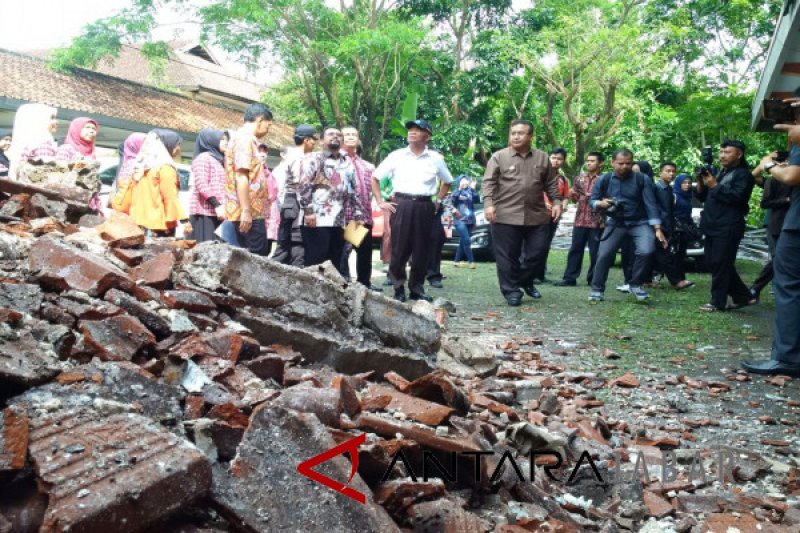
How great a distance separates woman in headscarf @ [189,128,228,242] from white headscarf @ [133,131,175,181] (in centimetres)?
36

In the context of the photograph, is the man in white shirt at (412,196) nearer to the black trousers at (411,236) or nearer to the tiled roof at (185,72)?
the black trousers at (411,236)

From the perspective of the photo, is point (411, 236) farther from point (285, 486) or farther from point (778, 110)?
point (285, 486)

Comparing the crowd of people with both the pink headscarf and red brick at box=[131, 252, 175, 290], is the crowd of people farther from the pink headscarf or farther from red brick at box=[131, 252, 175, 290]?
red brick at box=[131, 252, 175, 290]

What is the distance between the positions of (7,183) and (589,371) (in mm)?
4357

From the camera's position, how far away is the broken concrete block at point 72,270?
341 cm

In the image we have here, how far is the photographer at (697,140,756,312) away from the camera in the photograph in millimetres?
8312

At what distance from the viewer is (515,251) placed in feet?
28.6

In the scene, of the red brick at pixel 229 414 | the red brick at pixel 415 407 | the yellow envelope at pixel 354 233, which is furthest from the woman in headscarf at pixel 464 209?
the red brick at pixel 229 414

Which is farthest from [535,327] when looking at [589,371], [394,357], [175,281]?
[175,281]

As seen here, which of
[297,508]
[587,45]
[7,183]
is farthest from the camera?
[587,45]

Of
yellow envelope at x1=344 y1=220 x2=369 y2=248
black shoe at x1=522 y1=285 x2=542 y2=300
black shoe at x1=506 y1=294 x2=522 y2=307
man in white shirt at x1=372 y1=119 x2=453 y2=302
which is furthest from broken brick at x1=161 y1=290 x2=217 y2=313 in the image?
black shoe at x1=522 y1=285 x2=542 y2=300

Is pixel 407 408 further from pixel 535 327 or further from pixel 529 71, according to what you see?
pixel 529 71

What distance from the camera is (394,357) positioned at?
4.32 metres

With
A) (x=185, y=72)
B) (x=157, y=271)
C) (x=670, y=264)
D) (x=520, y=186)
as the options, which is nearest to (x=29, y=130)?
(x=157, y=271)
